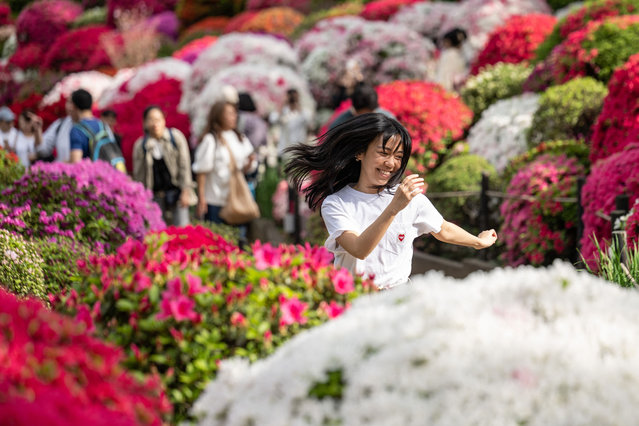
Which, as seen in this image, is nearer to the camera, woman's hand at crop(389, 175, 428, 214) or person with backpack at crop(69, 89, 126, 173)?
woman's hand at crop(389, 175, 428, 214)

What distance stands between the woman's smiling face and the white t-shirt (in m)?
0.08

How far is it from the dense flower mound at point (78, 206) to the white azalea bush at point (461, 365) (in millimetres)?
3145

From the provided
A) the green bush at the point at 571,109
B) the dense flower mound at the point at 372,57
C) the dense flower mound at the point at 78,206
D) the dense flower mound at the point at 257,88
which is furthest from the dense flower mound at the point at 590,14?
the dense flower mound at the point at 78,206

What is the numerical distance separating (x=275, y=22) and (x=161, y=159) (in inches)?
756

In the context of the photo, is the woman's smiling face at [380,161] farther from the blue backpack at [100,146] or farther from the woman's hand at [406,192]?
the blue backpack at [100,146]

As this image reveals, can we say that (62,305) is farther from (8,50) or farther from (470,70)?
(8,50)

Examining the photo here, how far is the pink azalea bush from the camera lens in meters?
7.75

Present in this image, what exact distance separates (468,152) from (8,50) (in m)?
32.2

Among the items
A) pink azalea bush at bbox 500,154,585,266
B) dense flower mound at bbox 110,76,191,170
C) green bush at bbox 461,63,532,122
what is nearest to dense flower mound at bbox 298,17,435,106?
dense flower mound at bbox 110,76,191,170

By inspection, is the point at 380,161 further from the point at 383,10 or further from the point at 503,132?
the point at 383,10

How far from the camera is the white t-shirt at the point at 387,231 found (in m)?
3.94

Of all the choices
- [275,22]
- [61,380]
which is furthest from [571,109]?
[275,22]

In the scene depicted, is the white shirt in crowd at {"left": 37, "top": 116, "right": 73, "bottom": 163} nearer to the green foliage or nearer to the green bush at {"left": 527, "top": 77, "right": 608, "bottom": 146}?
the green bush at {"left": 527, "top": 77, "right": 608, "bottom": 146}

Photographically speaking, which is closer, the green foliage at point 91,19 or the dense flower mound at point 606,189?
the dense flower mound at point 606,189
